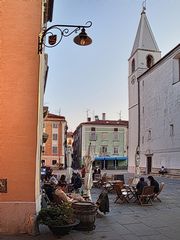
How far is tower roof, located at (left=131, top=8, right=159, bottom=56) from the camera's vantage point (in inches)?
2215

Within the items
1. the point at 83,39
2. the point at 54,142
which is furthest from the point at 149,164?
the point at 83,39

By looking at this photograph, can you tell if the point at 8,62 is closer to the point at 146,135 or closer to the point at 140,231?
the point at 140,231

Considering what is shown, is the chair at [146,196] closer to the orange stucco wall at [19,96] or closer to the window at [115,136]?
the orange stucco wall at [19,96]

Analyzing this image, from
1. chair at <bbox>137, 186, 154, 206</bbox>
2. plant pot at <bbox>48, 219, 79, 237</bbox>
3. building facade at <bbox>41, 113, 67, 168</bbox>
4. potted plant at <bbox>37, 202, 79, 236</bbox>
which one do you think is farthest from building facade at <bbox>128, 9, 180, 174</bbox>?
plant pot at <bbox>48, 219, 79, 237</bbox>

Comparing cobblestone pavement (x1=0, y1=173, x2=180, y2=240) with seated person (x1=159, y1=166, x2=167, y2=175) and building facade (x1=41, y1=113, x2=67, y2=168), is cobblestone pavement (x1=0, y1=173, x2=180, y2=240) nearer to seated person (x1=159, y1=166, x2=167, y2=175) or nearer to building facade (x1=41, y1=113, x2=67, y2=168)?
seated person (x1=159, y1=166, x2=167, y2=175)

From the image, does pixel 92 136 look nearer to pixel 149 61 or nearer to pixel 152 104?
pixel 149 61

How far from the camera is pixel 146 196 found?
47.8 ft

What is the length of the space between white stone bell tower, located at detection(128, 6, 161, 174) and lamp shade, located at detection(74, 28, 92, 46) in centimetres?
4616

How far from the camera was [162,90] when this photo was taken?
4559cm

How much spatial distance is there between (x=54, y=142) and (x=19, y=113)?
6438 cm

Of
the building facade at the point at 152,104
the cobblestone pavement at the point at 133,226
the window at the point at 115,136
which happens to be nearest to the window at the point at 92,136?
the window at the point at 115,136

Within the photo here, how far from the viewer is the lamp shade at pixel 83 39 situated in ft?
27.9

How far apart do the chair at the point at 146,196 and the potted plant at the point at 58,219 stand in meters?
6.22

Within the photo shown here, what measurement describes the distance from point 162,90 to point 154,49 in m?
13.2
